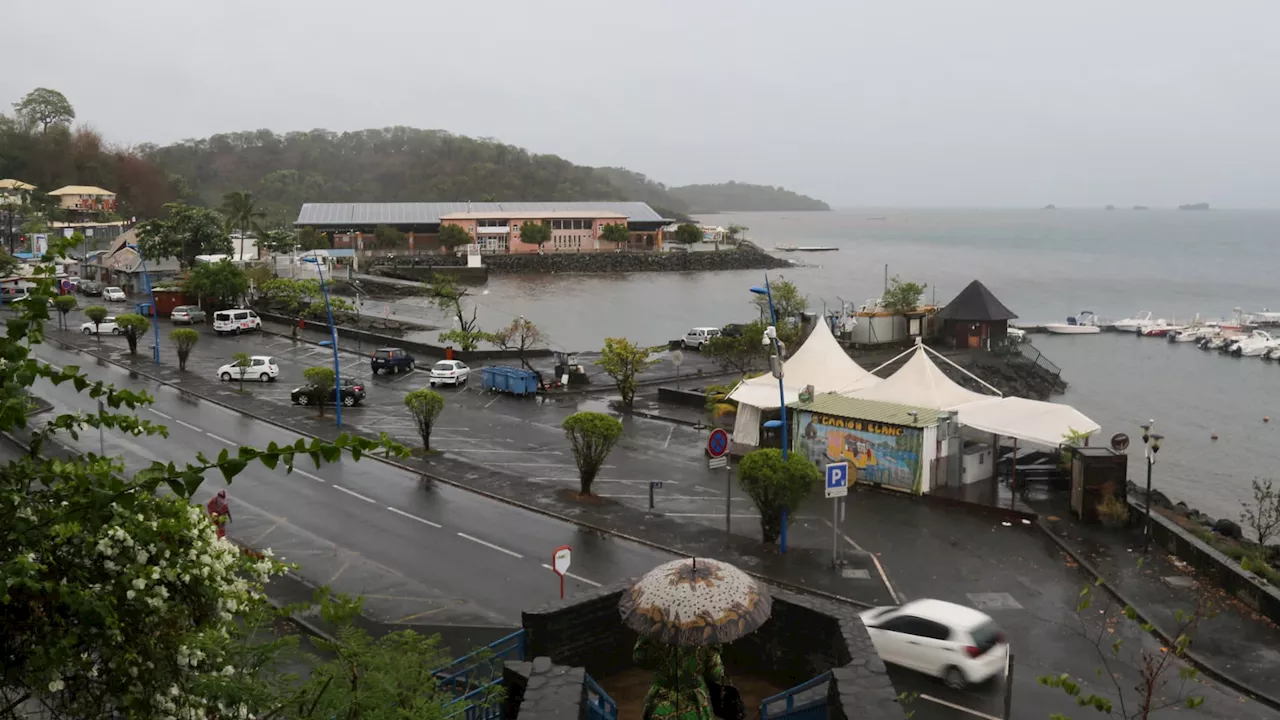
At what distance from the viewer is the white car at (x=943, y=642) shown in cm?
1295

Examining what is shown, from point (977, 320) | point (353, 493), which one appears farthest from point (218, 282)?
point (977, 320)

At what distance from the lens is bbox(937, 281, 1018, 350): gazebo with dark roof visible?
45562mm

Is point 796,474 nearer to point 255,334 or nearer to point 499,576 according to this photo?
point 499,576

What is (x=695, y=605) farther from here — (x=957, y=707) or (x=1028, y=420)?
(x=1028, y=420)

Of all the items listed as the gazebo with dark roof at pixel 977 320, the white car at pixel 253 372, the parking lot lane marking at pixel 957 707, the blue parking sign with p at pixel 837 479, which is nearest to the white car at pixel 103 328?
the white car at pixel 253 372

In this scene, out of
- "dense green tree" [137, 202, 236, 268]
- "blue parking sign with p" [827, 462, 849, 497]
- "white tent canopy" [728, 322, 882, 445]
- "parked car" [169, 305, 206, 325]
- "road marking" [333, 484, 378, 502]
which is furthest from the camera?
"dense green tree" [137, 202, 236, 268]

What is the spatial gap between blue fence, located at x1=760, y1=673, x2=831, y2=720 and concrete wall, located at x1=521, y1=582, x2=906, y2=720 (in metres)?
0.41

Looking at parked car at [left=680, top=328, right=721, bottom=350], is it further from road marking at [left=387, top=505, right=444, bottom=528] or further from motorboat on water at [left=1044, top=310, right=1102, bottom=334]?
motorboat on water at [left=1044, top=310, right=1102, bottom=334]

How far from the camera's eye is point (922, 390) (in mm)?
24891

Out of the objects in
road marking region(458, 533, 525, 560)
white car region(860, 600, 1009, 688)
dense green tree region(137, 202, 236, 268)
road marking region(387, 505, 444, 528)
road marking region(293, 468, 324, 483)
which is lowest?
road marking region(458, 533, 525, 560)

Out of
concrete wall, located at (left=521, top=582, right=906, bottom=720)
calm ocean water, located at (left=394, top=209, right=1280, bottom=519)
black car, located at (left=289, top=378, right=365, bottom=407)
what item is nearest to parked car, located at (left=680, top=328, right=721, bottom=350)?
calm ocean water, located at (left=394, top=209, right=1280, bottom=519)

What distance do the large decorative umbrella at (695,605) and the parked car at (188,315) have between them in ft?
154

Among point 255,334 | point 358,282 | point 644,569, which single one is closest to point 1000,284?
point 358,282

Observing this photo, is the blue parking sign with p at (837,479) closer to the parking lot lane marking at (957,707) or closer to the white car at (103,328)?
the parking lot lane marking at (957,707)
